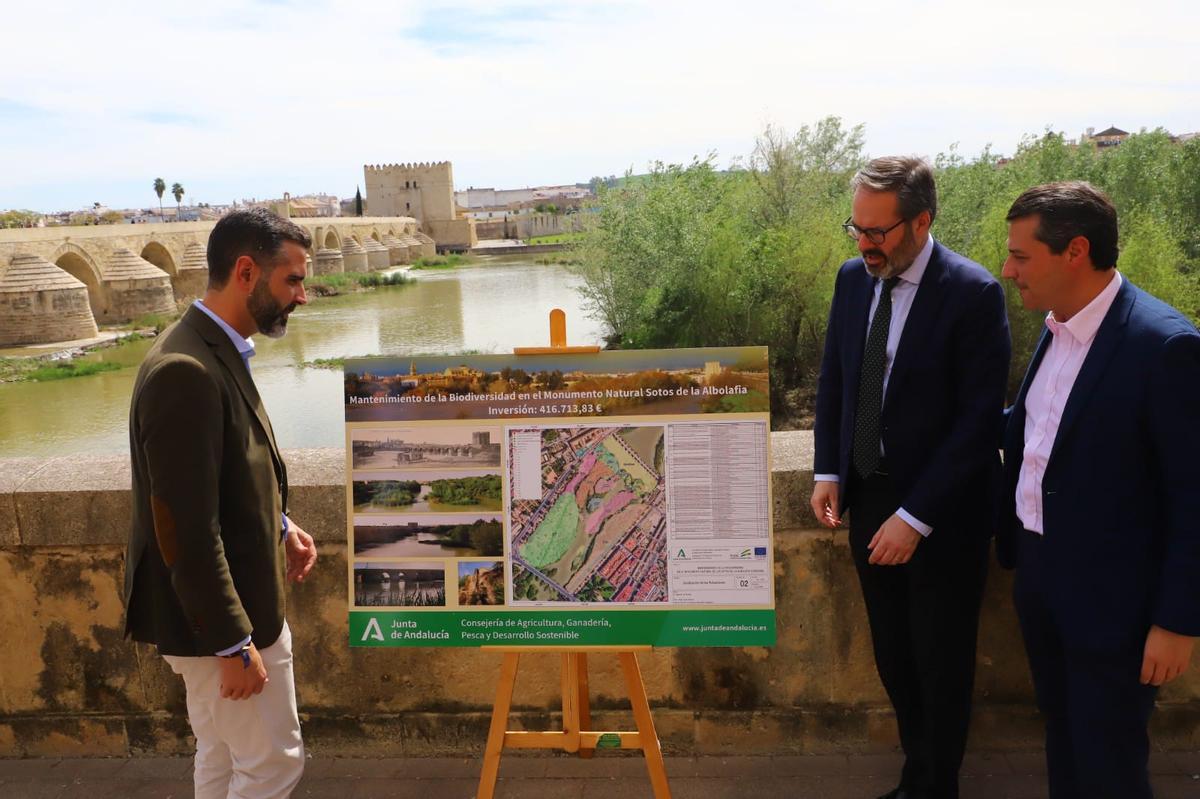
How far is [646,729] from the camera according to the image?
7.90ft

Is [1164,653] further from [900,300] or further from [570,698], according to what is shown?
[570,698]

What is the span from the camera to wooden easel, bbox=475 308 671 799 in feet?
7.92

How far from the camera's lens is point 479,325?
123 feet

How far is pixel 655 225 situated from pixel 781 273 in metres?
3.84

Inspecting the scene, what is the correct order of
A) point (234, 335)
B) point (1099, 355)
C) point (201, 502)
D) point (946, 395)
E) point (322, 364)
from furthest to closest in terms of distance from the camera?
point (322, 364), point (946, 395), point (234, 335), point (1099, 355), point (201, 502)

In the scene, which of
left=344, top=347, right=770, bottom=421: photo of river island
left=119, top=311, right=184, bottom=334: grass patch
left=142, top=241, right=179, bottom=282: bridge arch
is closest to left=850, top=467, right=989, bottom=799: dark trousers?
left=344, top=347, right=770, bottom=421: photo of river island

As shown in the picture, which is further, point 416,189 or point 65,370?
point 416,189

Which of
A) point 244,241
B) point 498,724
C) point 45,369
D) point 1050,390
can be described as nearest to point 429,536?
point 498,724

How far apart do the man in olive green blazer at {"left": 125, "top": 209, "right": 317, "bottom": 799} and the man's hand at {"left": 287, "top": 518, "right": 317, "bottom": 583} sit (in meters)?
0.21

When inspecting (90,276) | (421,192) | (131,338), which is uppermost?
(421,192)

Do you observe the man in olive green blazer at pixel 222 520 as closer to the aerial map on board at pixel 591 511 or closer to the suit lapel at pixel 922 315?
the aerial map on board at pixel 591 511

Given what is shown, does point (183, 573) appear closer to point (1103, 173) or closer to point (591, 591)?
point (591, 591)

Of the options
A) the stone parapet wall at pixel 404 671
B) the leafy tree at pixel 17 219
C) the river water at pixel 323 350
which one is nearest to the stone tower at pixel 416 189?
the leafy tree at pixel 17 219

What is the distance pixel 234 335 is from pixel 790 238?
64.2ft
